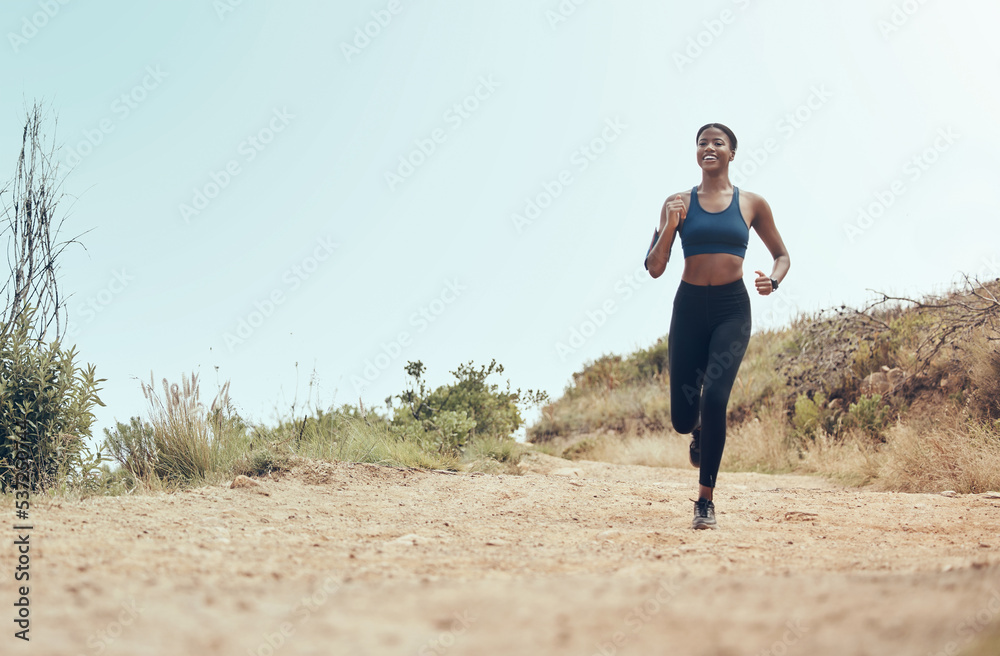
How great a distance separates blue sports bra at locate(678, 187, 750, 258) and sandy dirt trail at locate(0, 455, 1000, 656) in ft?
5.79

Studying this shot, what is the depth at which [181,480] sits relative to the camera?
6609mm

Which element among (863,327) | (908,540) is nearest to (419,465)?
(908,540)

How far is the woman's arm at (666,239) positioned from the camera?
4895 millimetres

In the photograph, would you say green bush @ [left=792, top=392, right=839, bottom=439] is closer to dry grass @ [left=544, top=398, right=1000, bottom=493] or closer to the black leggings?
dry grass @ [left=544, top=398, right=1000, bottom=493]

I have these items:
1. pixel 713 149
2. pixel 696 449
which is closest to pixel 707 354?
pixel 696 449

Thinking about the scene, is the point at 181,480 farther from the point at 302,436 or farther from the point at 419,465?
the point at 419,465

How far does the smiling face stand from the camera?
509 centimetres

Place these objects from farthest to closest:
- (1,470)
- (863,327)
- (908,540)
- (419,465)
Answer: (863,327)
(419,465)
(1,470)
(908,540)

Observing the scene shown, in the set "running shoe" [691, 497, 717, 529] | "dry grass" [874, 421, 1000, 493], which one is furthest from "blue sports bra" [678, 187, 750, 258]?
"dry grass" [874, 421, 1000, 493]

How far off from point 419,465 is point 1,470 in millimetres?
3609

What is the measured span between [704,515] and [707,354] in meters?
1.04
